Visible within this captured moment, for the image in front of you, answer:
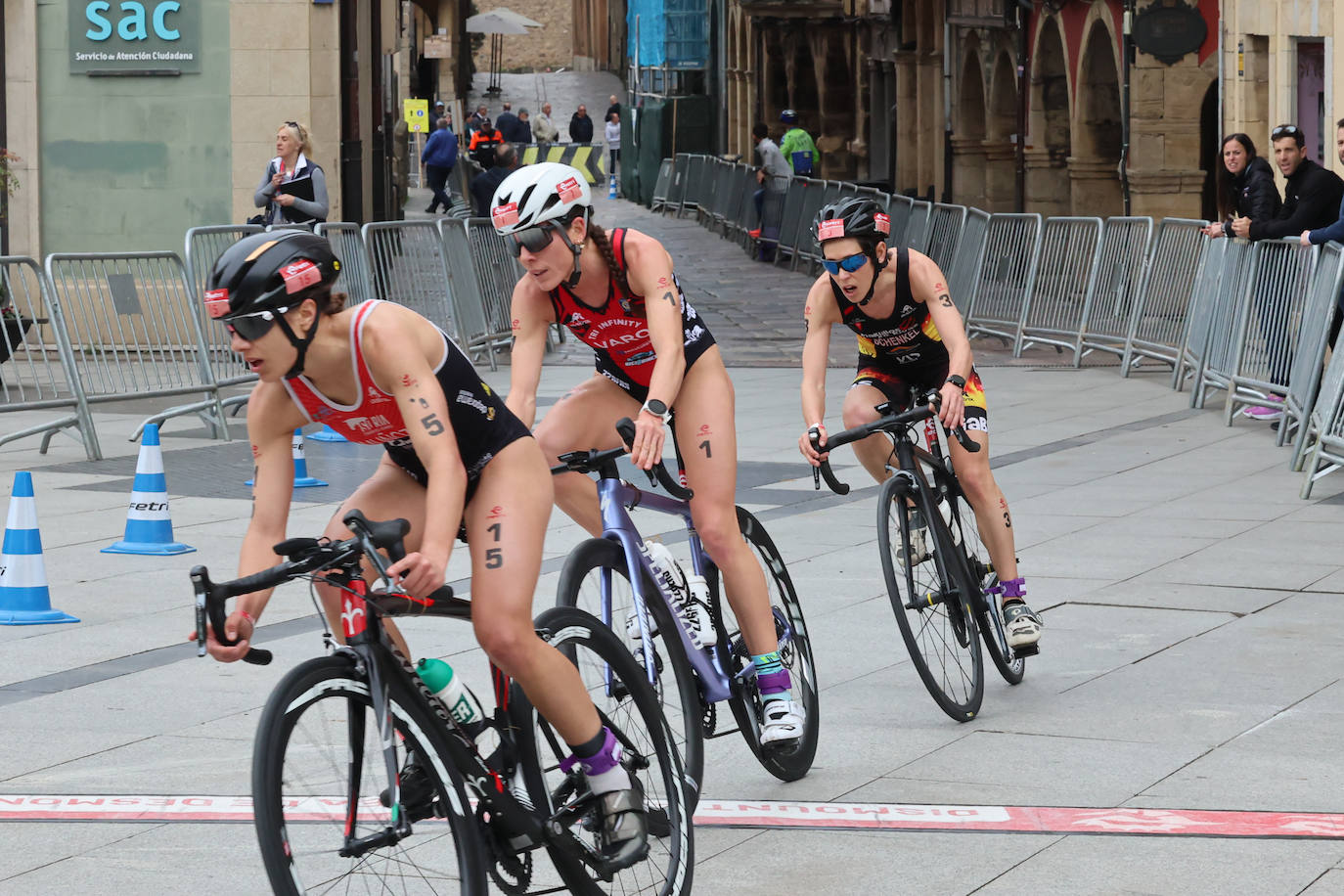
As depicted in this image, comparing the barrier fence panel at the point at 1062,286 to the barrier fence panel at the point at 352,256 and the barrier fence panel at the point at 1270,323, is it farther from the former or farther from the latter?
the barrier fence panel at the point at 352,256

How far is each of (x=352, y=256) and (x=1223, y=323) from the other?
670 centimetres

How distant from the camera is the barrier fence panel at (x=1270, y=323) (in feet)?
42.7

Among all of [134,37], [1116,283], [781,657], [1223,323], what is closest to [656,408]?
[781,657]

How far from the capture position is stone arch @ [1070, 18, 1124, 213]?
25.0m

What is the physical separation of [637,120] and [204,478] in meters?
36.6

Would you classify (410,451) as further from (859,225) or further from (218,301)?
(859,225)

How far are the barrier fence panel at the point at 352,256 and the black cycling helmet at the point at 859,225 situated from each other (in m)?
9.47

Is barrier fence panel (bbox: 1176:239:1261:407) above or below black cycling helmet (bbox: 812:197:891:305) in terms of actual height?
below

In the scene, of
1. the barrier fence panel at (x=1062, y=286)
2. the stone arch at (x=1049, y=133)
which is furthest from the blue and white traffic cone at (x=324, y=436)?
the stone arch at (x=1049, y=133)

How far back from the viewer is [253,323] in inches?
155

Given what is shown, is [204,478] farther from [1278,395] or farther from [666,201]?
[666,201]

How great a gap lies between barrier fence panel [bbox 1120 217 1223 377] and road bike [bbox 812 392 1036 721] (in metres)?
9.80

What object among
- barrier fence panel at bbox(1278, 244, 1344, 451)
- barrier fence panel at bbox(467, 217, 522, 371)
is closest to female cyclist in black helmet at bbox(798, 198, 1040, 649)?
barrier fence panel at bbox(1278, 244, 1344, 451)

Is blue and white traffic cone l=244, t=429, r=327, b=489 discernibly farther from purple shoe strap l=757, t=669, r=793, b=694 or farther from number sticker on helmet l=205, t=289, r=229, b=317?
number sticker on helmet l=205, t=289, r=229, b=317
